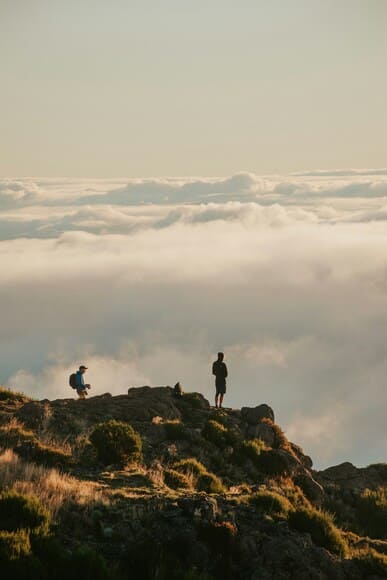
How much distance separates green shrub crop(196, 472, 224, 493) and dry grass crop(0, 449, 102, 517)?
545 centimetres

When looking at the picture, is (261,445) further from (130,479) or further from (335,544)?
(335,544)

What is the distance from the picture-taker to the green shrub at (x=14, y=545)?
38.9 feet

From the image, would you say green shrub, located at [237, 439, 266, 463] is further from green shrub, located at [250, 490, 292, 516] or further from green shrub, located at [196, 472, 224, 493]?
green shrub, located at [250, 490, 292, 516]

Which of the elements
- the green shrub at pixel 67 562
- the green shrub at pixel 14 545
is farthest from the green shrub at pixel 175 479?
the green shrub at pixel 14 545

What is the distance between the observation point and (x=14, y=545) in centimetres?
1210

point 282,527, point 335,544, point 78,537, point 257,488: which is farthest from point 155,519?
point 257,488

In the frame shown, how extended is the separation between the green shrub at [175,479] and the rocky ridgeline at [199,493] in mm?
43

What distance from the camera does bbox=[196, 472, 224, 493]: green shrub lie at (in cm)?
2198

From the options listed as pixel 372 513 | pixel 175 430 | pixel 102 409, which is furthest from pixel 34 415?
pixel 372 513

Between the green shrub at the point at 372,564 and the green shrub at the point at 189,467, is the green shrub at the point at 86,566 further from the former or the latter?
the green shrub at the point at 189,467

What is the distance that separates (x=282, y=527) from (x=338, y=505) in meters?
12.5

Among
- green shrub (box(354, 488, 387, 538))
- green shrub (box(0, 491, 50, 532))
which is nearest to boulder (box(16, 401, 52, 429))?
green shrub (box(0, 491, 50, 532))

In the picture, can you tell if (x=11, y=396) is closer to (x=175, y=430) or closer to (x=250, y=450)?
(x=175, y=430)

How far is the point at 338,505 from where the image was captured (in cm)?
2739
